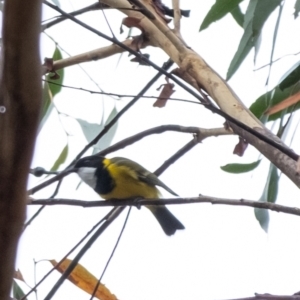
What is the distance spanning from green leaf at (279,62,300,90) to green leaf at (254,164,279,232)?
0.15 metres

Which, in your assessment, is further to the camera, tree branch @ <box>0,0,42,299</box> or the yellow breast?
the yellow breast

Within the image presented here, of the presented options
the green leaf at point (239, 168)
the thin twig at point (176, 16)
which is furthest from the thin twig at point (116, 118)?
the green leaf at point (239, 168)

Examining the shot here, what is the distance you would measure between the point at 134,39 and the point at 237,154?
32cm

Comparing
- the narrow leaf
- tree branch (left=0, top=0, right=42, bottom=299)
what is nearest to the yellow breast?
the narrow leaf

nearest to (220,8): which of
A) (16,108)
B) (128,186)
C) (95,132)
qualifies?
(95,132)

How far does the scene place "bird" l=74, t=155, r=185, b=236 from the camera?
68.5 inches

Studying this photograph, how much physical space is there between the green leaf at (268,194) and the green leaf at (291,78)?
15 centimetres

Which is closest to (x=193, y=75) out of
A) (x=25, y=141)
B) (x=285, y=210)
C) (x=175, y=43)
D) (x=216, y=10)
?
(x=175, y=43)

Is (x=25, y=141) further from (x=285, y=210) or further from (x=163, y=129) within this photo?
(x=163, y=129)

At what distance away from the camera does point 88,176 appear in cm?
182

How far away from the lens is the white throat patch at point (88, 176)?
5.85 ft

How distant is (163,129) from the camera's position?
100cm

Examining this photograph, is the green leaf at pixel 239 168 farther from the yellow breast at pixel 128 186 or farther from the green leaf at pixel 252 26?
the yellow breast at pixel 128 186

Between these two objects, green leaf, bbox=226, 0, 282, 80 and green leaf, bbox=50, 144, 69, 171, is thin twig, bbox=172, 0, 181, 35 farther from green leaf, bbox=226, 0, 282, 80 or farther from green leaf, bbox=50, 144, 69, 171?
green leaf, bbox=50, 144, 69, 171
